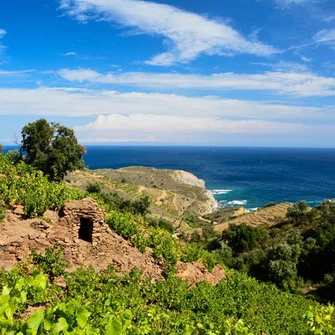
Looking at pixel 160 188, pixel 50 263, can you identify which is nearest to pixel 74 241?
pixel 50 263

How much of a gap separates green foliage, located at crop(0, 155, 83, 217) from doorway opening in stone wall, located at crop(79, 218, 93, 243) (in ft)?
4.19

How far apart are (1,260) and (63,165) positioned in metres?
30.3

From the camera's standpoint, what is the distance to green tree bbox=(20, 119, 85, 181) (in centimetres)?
4059

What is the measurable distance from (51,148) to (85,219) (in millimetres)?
27499

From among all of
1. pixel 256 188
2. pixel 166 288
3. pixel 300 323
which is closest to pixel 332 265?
pixel 300 323

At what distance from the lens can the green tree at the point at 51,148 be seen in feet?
133

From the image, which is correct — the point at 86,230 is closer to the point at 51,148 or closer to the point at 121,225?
the point at 121,225

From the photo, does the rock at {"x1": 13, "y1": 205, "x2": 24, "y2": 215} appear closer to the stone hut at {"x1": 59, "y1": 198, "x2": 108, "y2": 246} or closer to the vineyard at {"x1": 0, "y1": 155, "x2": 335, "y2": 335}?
the vineyard at {"x1": 0, "y1": 155, "x2": 335, "y2": 335}

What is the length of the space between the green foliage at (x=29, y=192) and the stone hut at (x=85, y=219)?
83 centimetres

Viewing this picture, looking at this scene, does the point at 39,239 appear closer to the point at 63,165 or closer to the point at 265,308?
the point at 265,308

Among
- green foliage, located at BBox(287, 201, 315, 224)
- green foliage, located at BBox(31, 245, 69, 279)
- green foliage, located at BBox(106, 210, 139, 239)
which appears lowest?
green foliage, located at BBox(287, 201, 315, 224)

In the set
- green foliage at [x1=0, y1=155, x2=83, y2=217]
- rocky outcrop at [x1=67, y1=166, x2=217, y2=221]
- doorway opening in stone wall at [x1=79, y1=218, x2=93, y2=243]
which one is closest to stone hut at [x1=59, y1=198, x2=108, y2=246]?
doorway opening in stone wall at [x1=79, y1=218, x2=93, y2=243]

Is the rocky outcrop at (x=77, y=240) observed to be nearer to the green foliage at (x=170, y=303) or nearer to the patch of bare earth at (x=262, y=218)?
the green foliage at (x=170, y=303)

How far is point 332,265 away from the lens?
106 ft
